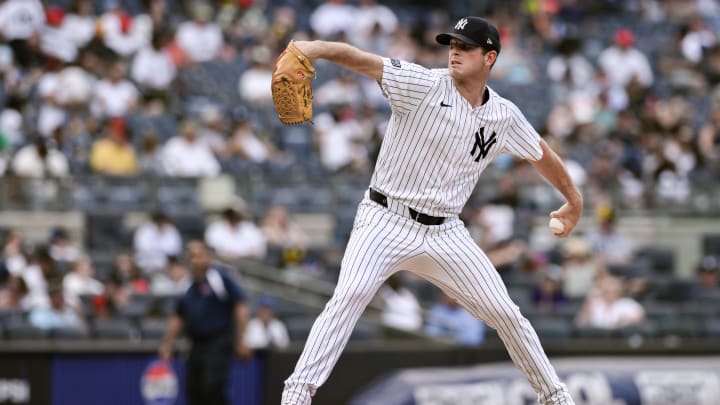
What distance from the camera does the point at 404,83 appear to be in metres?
5.97

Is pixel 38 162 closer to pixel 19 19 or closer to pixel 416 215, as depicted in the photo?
pixel 19 19

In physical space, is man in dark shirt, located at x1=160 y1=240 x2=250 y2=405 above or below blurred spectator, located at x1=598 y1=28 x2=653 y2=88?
below

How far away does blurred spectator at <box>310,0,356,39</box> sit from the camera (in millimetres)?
18906

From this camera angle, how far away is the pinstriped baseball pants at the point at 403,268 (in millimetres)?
6023

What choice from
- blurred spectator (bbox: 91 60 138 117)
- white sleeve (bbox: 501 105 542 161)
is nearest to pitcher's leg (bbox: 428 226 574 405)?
white sleeve (bbox: 501 105 542 161)

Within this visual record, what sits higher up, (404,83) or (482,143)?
(404,83)

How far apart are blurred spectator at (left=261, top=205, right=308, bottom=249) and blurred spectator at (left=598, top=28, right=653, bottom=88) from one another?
6912 mm

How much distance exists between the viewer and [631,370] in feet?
35.0

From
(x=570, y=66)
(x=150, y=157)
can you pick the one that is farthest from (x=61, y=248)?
(x=570, y=66)

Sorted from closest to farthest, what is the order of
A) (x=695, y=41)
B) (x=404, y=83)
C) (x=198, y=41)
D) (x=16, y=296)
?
1. (x=404, y=83)
2. (x=16, y=296)
3. (x=198, y=41)
4. (x=695, y=41)

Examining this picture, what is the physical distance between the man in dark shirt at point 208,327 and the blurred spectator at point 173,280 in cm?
206

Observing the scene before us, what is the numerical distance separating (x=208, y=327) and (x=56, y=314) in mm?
2147

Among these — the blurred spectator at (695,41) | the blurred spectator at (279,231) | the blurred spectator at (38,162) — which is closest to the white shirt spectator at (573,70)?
the blurred spectator at (695,41)

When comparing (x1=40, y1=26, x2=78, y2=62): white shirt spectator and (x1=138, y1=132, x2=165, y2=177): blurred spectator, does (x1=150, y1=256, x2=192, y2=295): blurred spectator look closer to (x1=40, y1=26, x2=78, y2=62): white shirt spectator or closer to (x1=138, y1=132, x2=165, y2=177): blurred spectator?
(x1=138, y1=132, x2=165, y2=177): blurred spectator
